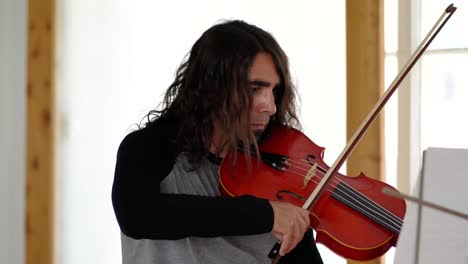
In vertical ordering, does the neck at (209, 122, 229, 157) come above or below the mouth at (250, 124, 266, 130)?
Result: below

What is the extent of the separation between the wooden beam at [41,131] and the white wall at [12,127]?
8 cm

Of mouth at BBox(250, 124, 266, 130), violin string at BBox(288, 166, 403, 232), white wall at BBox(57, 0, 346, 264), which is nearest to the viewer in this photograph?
violin string at BBox(288, 166, 403, 232)

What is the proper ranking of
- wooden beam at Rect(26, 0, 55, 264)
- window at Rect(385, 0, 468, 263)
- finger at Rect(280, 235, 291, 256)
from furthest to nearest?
wooden beam at Rect(26, 0, 55, 264), window at Rect(385, 0, 468, 263), finger at Rect(280, 235, 291, 256)

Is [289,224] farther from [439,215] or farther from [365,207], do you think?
[439,215]

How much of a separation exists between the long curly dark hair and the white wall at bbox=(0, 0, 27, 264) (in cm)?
138

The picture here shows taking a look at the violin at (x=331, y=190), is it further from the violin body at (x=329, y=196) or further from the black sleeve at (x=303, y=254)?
the black sleeve at (x=303, y=254)

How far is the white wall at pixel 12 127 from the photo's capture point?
265cm

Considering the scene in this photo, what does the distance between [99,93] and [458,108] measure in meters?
1.37

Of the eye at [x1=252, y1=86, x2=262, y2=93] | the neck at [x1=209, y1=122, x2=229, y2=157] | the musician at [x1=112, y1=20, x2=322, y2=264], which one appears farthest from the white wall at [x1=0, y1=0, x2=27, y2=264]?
the eye at [x1=252, y1=86, x2=262, y2=93]

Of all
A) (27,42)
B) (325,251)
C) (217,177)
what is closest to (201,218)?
(217,177)

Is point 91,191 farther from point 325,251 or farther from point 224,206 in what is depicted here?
point 224,206

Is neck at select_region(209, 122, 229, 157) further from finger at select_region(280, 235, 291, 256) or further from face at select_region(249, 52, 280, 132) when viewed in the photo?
finger at select_region(280, 235, 291, 256)

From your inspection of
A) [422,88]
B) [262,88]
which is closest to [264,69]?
[262,88]

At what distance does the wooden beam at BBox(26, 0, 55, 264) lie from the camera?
2559mm
